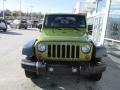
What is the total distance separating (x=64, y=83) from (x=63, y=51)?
1121 mm

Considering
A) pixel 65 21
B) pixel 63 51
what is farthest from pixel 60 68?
pixel 65 21

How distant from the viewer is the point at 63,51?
248 inches

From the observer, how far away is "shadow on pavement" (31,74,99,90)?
6.58 meters

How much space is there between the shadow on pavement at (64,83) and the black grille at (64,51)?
0.60m

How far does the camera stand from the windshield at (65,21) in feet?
25.9

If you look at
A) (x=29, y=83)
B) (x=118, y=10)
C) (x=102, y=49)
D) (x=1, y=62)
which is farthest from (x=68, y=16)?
Result: (x=118, y=10)

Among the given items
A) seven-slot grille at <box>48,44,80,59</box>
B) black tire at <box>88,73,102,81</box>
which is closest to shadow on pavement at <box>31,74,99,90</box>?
black tire at <box>88,73,102,81</box>

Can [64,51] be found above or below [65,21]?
below

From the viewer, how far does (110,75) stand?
818 centimetres

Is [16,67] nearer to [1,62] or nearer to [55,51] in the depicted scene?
[1,62]

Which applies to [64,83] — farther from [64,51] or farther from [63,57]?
[64,51]

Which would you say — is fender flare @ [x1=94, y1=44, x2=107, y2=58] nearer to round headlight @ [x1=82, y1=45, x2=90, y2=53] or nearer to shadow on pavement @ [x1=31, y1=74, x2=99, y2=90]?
round headlight @ [x1=82, y1=45, x2=90, y2=53]

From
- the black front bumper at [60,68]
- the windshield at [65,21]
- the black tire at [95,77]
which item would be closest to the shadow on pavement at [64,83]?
the black tire at [95,77]

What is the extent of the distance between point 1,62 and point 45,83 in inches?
128
